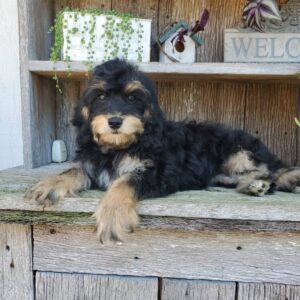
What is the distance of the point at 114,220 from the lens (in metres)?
1.36

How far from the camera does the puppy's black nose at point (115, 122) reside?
1.50m

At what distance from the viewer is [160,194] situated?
1542 mm

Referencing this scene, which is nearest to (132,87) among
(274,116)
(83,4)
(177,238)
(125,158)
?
(125,158)

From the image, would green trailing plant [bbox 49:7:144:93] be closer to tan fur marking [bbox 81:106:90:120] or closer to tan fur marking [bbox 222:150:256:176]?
tan fur marking [bbox 81:106:90:120]

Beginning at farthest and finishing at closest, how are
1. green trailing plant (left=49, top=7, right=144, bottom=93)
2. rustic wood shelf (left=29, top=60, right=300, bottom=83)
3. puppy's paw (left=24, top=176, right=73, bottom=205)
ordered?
green trailing plant (left=49, top=7, right=144, bottom=93), rustic wood shelf (left=29, top=60, right=300, bottom=83), puppy's paw (left=24, top=176, right=73, bottom=205)

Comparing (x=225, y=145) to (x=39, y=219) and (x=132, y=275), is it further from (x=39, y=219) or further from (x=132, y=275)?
(x=39, y=219)

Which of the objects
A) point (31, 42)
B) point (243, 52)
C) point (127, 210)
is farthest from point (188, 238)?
point (31, 42)

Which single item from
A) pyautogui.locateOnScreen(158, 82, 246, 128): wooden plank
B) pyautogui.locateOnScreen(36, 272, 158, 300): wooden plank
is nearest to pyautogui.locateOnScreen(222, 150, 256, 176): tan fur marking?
pyautogui.locateOnScreen(158, 82, 246, 128): wooden plank

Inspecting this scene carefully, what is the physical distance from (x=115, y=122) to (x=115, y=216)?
36 cm

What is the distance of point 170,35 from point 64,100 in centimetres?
73

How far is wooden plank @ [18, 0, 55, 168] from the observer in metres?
1.85

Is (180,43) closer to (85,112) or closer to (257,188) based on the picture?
(85,112)

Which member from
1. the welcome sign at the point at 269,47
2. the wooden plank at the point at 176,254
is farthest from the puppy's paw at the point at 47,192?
the welcome sign at the point at 269,47

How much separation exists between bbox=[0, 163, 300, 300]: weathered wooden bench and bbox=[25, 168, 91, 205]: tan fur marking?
0.11 ft
